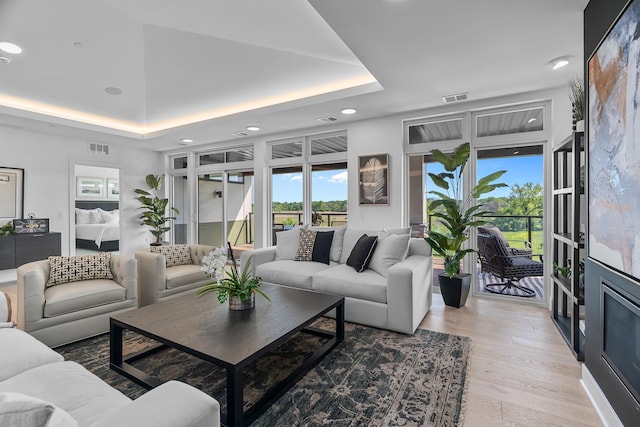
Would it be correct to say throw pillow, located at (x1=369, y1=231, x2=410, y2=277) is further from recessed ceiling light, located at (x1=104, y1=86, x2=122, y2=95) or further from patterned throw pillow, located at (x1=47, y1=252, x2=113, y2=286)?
recessed ceiling light, located at (x1=104, y1=86, x2=122, y2=95)

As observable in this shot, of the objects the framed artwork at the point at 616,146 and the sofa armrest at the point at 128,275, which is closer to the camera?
the framed artwork at the point at 616,146

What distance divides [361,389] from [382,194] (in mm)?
2966

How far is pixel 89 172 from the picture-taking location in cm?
618

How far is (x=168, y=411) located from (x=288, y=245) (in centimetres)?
331

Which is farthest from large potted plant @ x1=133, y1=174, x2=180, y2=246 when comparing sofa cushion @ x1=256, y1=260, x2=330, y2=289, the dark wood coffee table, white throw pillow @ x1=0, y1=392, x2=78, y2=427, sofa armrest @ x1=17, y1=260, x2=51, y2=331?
white throw pillow @ x1=0, y1=392, x2=78, y2=427

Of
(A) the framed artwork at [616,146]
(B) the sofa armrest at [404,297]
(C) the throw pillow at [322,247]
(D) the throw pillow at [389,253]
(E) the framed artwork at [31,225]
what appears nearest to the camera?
(A) the framed artwork at [616,146]

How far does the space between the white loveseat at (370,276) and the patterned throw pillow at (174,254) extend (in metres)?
0.74

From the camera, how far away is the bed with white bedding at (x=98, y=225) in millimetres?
6088

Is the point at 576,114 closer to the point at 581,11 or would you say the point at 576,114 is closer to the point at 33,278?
the point at 581,11

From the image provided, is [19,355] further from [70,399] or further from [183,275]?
[183,275]

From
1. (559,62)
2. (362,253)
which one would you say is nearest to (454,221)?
(362,253)

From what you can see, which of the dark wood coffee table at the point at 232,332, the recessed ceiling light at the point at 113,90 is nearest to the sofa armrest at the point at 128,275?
the dark wood coffee table at the point at 232,332

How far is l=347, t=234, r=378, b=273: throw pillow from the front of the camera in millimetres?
3471

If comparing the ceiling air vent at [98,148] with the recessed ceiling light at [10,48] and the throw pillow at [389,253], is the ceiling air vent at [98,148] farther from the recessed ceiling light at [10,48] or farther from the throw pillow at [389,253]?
the throw pillow at [389,253]
